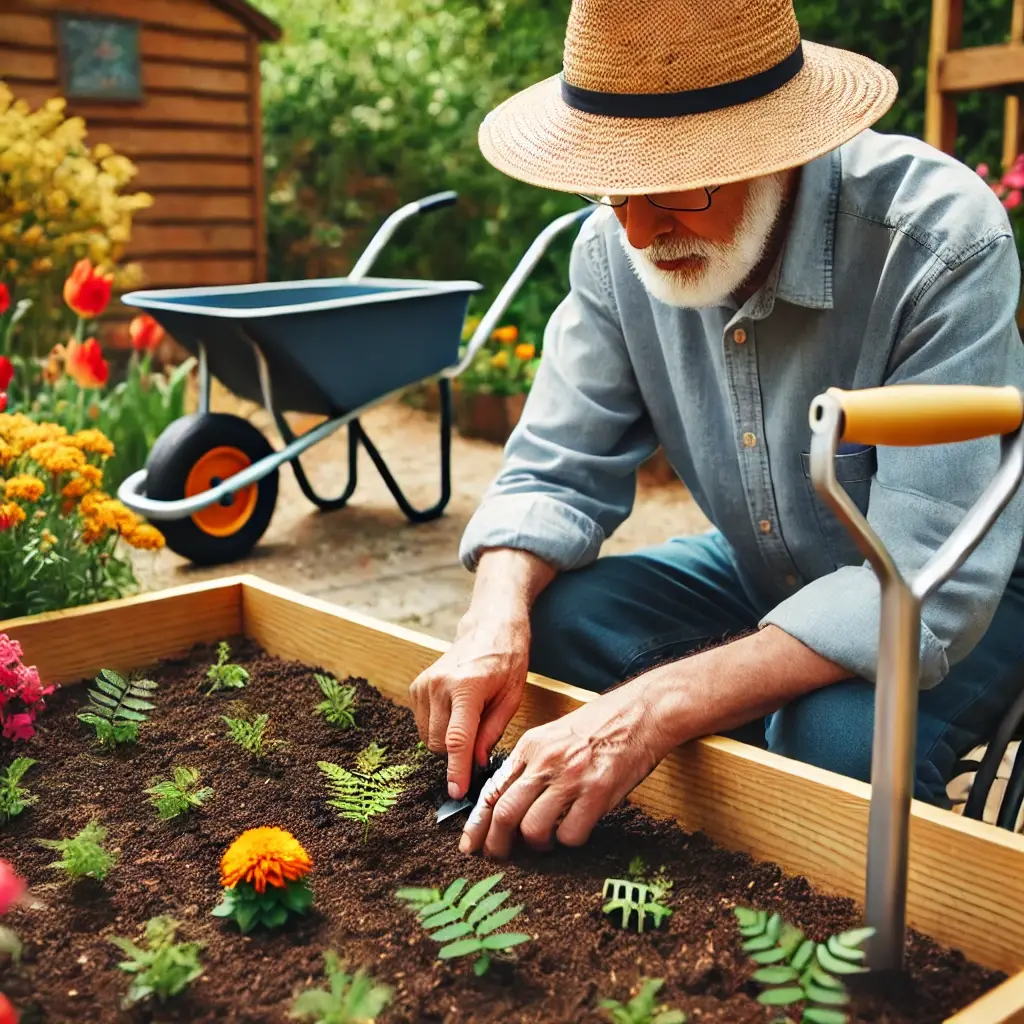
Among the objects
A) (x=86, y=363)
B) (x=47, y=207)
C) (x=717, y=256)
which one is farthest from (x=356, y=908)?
(x=47, y=207)

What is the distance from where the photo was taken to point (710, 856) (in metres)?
1.30

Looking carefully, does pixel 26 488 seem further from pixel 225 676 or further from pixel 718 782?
pixel 718 782

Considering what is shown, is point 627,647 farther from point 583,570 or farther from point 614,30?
point 614,30

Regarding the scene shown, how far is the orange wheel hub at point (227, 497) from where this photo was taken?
11.7 ft

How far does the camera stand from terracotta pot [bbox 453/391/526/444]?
5.55 meters

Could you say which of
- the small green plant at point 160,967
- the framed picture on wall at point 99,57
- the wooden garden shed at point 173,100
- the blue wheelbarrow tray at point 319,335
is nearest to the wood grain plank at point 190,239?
the wooden garden shed at point 173,100

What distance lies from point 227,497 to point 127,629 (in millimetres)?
1848

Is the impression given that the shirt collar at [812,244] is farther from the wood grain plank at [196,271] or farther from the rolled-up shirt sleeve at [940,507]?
the wood grain plank at [196,271]

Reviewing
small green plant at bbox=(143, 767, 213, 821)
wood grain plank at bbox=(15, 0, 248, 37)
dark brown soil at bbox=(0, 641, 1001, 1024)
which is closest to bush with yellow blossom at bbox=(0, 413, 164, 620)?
dark brown soil at bbox=(0, 641, 1001, 1024)

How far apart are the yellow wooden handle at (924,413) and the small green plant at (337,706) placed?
95 cm

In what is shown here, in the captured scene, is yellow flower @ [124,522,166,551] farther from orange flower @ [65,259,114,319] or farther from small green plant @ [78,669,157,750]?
orange flower @ [65,259,114,319]

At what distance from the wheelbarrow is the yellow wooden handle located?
7.99 ft

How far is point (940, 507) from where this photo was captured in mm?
1358

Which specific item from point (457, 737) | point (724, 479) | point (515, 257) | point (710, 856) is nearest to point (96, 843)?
point (457, 737)
